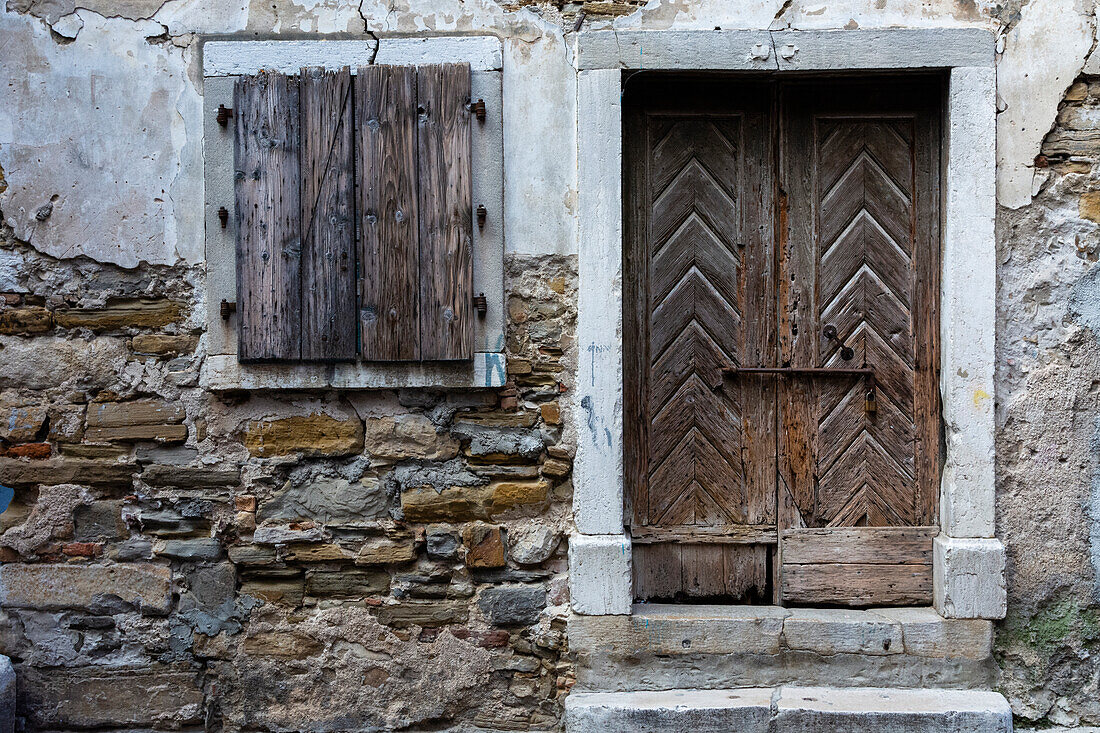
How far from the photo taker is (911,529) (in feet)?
10.4

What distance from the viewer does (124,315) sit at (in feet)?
10.2

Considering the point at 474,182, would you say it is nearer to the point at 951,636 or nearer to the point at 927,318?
the point at 927,318

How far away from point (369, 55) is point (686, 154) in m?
1.27

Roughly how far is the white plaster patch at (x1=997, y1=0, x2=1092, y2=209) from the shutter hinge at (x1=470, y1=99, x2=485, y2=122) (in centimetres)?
190

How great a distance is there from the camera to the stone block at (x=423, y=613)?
3072 mm

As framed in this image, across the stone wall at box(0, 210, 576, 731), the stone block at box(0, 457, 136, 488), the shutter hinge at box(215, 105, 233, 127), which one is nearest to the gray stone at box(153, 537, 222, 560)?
the stone wall at box(0, 210, 576, 731)

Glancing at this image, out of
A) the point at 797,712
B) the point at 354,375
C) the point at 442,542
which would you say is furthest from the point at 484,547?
the point at 797,712

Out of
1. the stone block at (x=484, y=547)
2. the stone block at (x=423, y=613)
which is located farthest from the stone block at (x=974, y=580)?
the stone block at (x=423, y=613)

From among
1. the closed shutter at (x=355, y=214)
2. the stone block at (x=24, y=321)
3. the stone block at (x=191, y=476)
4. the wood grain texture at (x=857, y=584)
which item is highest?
the closed shutter at (x=355, y=214)

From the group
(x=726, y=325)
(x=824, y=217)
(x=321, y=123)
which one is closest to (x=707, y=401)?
(x=726, y=325)

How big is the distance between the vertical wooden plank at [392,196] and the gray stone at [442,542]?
2.31 feet

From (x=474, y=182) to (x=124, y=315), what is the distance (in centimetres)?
142

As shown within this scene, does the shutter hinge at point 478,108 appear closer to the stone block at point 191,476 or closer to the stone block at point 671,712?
the stone block at point 191,476

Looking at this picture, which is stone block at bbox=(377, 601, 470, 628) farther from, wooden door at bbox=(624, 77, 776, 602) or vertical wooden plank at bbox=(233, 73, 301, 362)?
vertical wooden plank at bbox=(233, 73, 301, 362)
